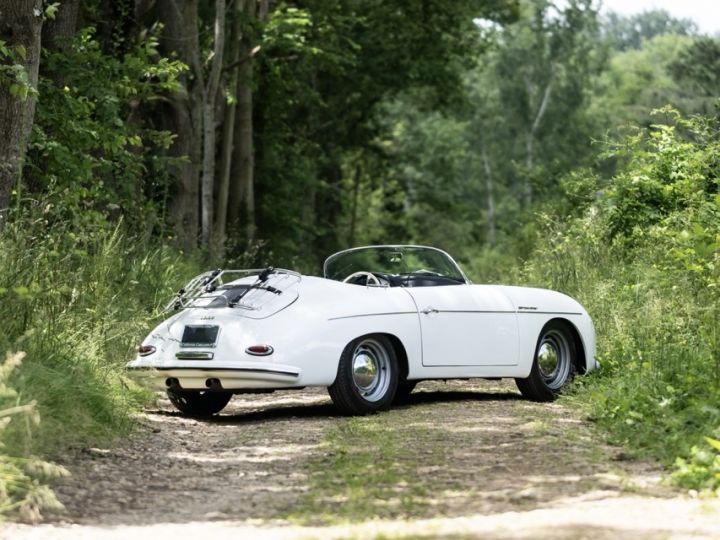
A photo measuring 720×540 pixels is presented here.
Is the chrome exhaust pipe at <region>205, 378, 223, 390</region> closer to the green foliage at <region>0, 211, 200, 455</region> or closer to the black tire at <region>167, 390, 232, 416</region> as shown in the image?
the green foliage at <region>0, 211, 200, 455</region>

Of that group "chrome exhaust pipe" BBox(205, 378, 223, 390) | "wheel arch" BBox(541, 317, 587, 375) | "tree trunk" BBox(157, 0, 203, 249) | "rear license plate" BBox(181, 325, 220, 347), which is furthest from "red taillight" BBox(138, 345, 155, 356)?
"tree trunk" BBox(157, 0, 203, 249)

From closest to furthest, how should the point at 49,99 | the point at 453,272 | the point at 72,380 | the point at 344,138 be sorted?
the point at 72,380 < the point at 453,272 < the point at 49,99 < the point at 344,138

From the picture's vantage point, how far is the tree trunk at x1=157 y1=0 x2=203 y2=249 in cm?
2398

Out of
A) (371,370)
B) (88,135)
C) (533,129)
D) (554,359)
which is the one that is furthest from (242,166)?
(533,129)

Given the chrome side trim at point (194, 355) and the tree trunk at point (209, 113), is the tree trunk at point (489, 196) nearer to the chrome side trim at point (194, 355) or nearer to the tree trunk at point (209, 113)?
the tree trunk at point (209, 113)

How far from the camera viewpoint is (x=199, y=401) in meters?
11.7

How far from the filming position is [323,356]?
10523mm

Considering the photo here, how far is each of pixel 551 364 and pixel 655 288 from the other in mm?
2783

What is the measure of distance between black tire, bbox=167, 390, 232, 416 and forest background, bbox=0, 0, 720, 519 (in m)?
0.32

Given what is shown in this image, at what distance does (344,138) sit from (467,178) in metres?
38.4

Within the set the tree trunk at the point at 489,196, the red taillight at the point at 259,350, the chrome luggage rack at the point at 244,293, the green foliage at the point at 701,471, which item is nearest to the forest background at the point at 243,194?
the green foliage at the point at 701,471

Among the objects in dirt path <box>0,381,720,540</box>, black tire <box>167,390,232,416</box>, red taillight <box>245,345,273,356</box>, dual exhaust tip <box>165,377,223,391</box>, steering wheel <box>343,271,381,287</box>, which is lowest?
dirt path <box>0,381,720,540</box>

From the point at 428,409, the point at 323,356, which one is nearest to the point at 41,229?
the point at 323,356

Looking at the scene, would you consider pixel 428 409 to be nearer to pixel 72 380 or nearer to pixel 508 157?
pixel 72 380
